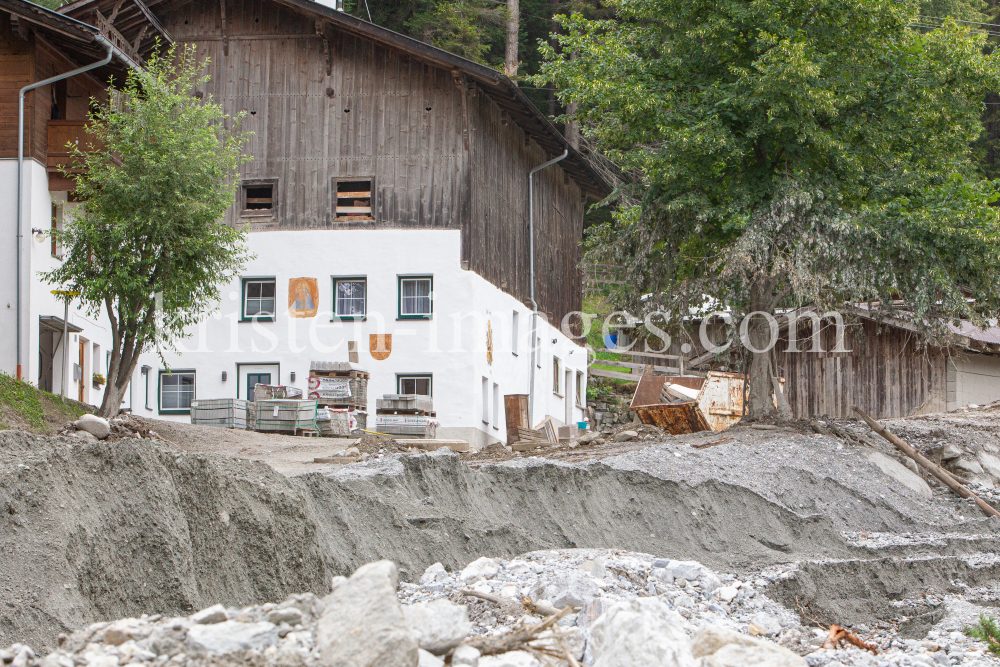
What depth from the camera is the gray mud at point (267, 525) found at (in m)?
8.88

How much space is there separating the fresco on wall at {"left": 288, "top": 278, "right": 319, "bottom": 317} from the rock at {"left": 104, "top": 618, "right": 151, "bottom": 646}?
22.1 m

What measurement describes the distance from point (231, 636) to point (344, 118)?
23713 millimetres

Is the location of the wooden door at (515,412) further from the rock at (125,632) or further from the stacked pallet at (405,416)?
the rock at (125,632)

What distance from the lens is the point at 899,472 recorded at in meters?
20.1

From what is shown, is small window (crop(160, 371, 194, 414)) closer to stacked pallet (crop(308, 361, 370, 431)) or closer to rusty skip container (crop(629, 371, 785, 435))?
stacked pallet (crop(308, 361, 370, 431))

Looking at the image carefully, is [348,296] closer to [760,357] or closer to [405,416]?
[405,416]

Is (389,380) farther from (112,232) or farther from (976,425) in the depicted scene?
(976,425)

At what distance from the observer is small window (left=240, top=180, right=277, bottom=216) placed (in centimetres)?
2936

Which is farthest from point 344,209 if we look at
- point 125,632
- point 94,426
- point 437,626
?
point 125,632

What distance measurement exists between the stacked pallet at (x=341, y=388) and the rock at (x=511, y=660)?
18352 mm

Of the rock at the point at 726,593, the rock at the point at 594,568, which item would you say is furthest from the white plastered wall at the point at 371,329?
the rock at the point at 726,593

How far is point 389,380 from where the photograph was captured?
2817 centimetres

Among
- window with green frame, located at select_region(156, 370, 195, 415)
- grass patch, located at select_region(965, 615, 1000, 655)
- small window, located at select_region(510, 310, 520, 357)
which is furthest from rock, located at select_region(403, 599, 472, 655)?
small window, located at select_region(510, 310, 520, 357)

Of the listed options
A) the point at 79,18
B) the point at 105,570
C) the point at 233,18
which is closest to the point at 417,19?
the point at 233,18
